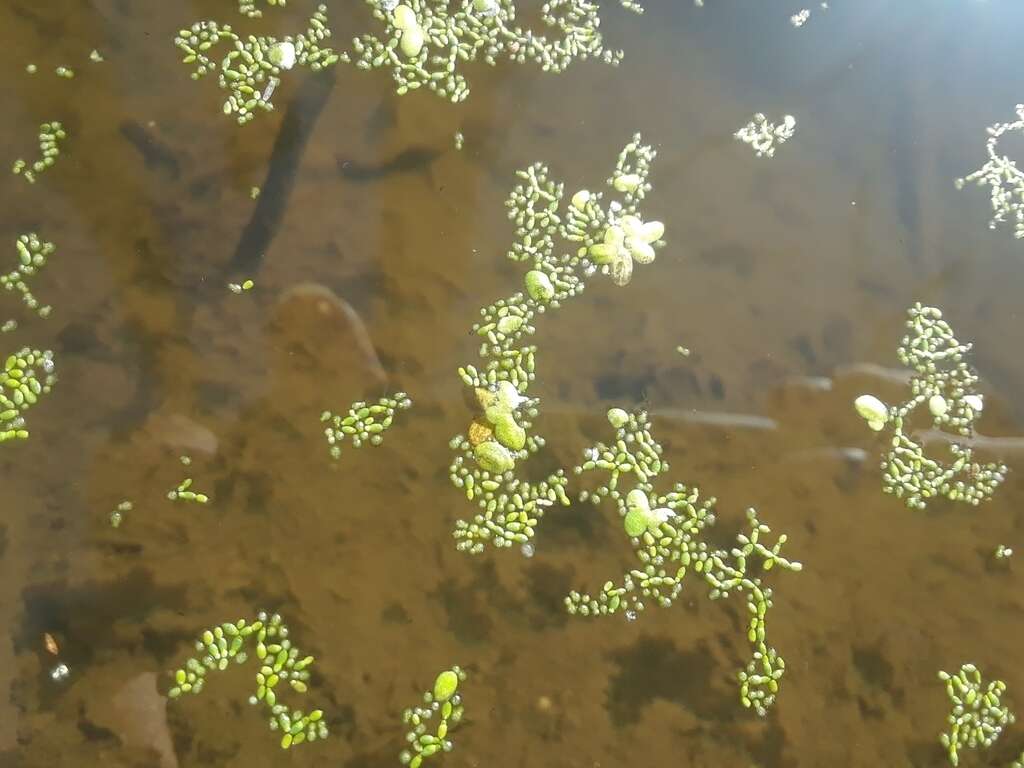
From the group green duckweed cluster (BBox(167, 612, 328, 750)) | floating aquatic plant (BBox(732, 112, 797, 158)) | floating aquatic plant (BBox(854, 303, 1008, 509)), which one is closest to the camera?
green duckweed cluster (BBox(167, 612, 328, 750))

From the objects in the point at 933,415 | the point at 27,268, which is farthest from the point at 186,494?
the point at 933,415

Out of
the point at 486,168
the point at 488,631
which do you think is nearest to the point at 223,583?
the point at 488,631

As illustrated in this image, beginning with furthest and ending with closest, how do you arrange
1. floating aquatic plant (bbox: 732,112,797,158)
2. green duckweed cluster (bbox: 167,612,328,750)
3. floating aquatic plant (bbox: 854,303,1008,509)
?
1. floating aquatic plant (bbox: 732,112,797,158)
2. floating aquatic plant (bbox: 854,303,1008,509)
3. green duckweed cluster (bbox: 167,612,328,750)

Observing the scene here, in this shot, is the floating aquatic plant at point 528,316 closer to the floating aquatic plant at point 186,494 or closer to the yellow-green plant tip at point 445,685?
the yellow-green plant tip at point 445,685

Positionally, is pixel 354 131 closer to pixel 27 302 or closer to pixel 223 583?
pixel 27 302

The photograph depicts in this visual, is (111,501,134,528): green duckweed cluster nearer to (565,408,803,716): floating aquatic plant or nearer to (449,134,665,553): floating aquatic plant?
(449,134,665,553): floating aquatic plant

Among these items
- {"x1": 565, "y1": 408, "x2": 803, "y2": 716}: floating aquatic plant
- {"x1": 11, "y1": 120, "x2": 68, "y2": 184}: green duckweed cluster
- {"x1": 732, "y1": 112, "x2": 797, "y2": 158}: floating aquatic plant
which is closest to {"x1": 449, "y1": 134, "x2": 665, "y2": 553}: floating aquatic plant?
{"x1": 565, "y1": 408, "x2": 803, "y2": 716}: floating aquatic plant

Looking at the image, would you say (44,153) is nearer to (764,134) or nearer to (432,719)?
(432,719)
